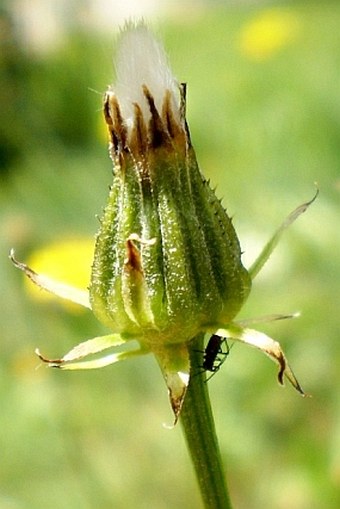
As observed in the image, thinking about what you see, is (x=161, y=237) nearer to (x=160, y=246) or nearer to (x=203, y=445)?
(x=160, y=246)

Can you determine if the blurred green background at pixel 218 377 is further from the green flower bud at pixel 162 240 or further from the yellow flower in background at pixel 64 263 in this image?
the green flower bud at pixel 162 240

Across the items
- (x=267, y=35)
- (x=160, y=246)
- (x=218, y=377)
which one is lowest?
(x=218, y=377)

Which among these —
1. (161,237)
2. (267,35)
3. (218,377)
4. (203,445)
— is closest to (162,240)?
(161,237)

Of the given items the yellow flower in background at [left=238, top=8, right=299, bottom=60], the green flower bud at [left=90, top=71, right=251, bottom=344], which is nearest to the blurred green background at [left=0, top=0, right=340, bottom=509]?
the green flower bud at [left=90, top=71, right=251, bottom=344]

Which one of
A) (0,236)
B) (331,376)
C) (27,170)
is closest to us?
(331,376)

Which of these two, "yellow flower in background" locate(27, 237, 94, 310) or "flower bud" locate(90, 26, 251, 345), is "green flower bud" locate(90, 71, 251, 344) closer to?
"flower bud" locate(90, 26, 251, 345)

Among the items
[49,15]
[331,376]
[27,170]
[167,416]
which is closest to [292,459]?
[331,376]

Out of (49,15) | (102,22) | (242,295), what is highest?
(242,295)

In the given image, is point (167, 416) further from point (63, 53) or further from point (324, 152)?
point (63, 53)
